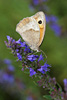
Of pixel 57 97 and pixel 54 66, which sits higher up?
pixel 54 66

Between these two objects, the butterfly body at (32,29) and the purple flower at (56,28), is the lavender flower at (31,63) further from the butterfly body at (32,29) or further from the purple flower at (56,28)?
the purple flower at (56,28)

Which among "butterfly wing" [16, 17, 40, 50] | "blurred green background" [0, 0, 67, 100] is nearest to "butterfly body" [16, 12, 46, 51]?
"butterfly wing" [16, 17, 40, 50]

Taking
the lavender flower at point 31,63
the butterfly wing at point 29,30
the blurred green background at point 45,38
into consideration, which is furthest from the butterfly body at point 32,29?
the blurred green background at point 45,38

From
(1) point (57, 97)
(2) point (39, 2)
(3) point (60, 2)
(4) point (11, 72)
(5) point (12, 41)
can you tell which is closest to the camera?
(5) point (12, 41)

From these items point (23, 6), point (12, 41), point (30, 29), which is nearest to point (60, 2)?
point (23, 6)

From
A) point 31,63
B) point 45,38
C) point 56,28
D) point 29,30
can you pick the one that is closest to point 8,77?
point 29,30

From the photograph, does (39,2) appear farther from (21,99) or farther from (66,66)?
(21,99)

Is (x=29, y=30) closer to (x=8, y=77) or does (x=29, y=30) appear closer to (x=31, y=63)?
(x=31, y=63)
